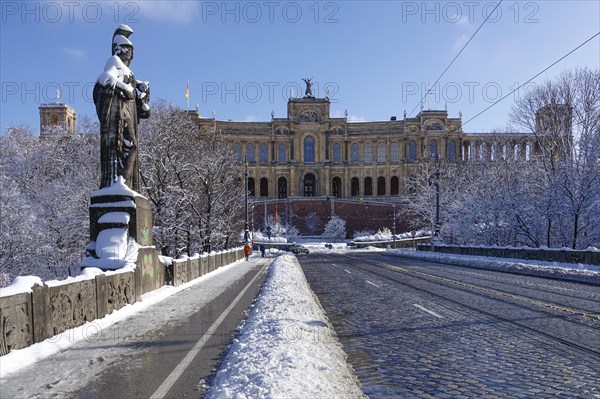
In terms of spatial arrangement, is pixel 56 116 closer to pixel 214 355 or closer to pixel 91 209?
pixel 91 209

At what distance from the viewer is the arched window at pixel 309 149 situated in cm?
10088

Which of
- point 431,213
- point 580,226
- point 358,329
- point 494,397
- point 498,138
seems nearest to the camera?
point 494,397

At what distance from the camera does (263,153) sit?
10119 cm

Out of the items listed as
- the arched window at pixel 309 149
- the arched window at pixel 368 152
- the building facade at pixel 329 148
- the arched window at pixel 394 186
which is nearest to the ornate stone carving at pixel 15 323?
the building facade at pixel 329 148

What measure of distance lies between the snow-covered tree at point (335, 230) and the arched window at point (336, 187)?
58.3 ft

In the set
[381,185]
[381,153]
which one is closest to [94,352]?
[381,153]

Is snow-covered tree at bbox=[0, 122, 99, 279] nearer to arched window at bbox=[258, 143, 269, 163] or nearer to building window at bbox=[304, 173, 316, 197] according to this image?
arched window at bbox=[258, 143, 269, 163]

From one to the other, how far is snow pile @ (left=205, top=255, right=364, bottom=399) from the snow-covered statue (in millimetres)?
6686

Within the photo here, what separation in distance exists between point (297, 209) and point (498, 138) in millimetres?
42311

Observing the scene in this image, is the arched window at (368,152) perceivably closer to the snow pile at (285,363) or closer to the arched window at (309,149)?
the arched window at (309,149)

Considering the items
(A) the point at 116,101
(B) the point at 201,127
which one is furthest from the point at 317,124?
(A) the point at 116,101

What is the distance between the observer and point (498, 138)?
57062mm

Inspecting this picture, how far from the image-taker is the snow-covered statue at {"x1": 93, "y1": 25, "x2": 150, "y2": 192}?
13219mm

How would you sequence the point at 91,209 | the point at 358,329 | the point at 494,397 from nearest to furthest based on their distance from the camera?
the point at 494,397 → the point at 358,329 → the point at 91,209
